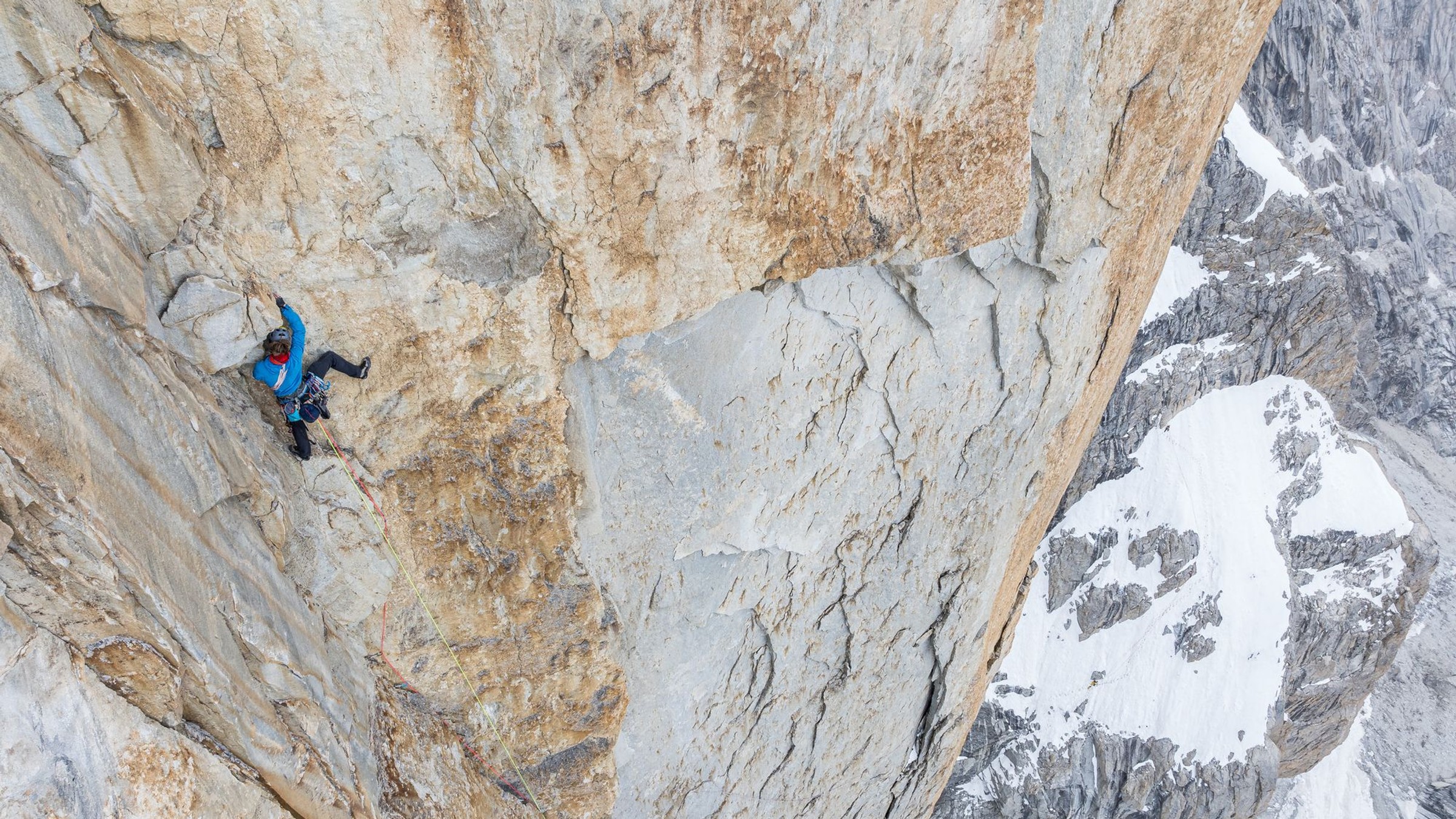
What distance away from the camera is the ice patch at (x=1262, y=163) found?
97.8ft

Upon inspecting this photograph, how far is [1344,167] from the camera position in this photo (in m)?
38.2

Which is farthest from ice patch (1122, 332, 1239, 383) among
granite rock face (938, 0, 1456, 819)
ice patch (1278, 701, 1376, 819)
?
ice patch (1278, 701, 1376, 819)

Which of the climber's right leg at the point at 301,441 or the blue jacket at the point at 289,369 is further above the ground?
the blue jacket at the point at 289,369

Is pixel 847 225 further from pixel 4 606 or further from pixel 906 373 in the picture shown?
pixel 4 606

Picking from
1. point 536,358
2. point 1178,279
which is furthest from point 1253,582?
point 536,358

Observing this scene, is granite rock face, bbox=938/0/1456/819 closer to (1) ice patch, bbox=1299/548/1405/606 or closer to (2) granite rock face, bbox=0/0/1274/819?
(1) ice patch, bbox=1299/548/1405/606

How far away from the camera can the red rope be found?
5531mm

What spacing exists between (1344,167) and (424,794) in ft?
161

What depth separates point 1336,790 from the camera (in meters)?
30.0

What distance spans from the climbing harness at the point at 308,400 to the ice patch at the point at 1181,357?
3113cm

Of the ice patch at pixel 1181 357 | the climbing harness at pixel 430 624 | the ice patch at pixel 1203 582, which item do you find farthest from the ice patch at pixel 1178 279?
the climbing harness at pixel 430 624

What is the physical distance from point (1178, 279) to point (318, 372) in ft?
110

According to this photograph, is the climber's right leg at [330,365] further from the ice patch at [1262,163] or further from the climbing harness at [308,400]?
the ice patch at [1262,163]

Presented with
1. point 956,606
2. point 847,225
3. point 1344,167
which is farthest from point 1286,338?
point 847,225
